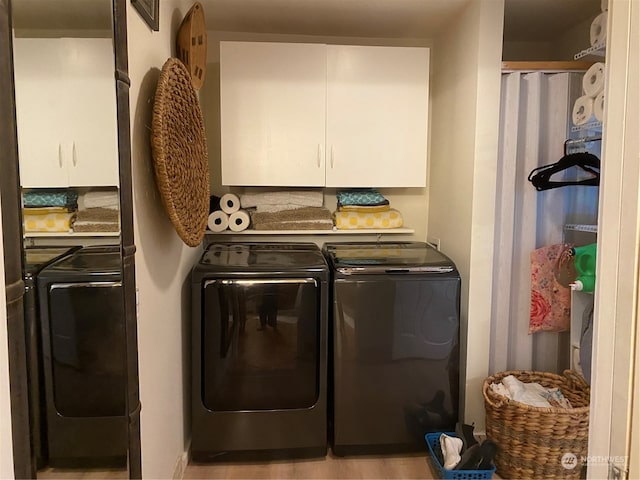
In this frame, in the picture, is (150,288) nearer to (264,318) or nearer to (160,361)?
(160,361)

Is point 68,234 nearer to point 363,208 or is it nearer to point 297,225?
point 297,225

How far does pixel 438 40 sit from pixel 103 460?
2689mm

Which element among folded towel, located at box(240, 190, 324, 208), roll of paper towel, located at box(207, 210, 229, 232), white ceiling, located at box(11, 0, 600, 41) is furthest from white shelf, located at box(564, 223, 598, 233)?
roll of paper towel, located at box(207, 210, 229, 232)

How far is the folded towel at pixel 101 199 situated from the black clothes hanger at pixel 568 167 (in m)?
1.91

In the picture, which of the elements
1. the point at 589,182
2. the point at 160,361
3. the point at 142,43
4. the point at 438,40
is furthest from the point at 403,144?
the point at 160,361

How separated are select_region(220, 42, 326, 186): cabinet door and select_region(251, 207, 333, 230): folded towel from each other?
18cm

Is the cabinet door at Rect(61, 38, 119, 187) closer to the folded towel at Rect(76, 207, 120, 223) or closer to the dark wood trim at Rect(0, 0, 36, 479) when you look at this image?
the folded towel at Rect(76, 207, 120, 223)

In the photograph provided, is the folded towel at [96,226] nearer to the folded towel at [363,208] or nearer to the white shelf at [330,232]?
the white shelf at [330,232]

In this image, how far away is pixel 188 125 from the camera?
5.91 feet

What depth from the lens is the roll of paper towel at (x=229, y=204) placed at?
105 inches

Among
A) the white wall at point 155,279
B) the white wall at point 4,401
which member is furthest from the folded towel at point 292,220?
the white wall at point 4,401

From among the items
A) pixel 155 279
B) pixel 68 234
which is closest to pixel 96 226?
pixel 68 234

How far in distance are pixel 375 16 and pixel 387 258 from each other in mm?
1271

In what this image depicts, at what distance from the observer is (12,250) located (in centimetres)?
73
